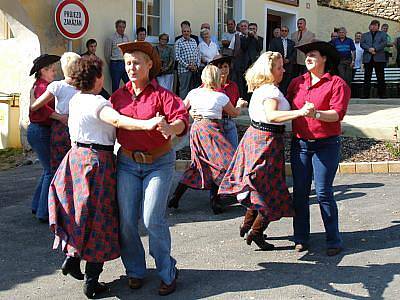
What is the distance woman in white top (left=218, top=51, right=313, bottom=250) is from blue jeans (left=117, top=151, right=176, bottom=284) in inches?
43.7

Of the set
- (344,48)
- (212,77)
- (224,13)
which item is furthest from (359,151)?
(224,13)

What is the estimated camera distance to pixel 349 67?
17.8m

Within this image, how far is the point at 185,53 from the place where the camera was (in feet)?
47.7

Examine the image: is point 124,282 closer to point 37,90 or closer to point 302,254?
point 302,254

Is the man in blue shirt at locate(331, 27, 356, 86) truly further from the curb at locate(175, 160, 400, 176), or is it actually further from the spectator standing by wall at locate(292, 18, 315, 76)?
the curb at locate(175, 160, 400, 176)

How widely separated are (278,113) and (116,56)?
8752 mm

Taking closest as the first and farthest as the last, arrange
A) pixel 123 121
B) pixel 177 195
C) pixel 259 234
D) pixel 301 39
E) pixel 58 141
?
1. pixel 123 121
2. pixel 259 234
3. pixel 58 141
4. pixel 177 195
5. pixel 301 39

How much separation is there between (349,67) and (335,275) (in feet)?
43.1

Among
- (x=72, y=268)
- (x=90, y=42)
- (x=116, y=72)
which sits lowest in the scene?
(x=72, y=268)

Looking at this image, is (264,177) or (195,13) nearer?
(264,177)

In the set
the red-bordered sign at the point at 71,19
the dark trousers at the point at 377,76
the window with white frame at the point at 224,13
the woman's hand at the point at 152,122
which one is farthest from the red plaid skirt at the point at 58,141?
the dark trousers at the point at 377,76

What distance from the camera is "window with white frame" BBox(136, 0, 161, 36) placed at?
15078mm

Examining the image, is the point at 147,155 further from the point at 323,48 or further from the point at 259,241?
the point at 323,48

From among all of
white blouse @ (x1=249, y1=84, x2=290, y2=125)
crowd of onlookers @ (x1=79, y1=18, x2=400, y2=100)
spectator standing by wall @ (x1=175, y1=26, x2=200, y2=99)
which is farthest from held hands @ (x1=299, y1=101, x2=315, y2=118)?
spectator standing by wall @ (x1=175, y1=26, x2=200, y2=99)
